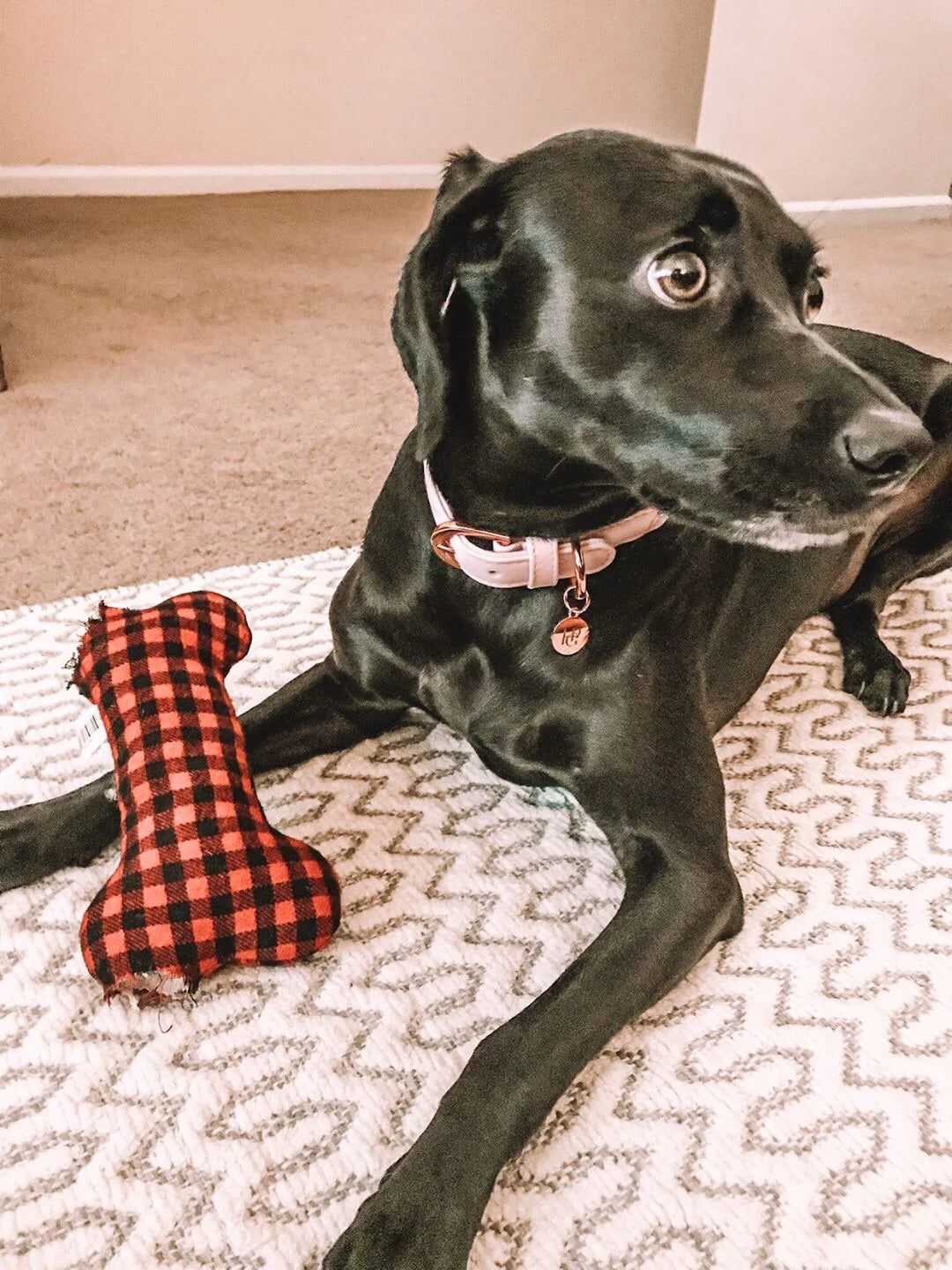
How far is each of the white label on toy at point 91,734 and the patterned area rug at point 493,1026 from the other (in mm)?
25

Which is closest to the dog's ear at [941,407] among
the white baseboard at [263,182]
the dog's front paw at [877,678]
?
the dog's front paw at [877,678]

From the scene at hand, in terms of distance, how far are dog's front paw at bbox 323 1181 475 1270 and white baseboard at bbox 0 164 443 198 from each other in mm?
4056

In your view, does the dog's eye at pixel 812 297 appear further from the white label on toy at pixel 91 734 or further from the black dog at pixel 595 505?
the white label on toy at pixel 91 734

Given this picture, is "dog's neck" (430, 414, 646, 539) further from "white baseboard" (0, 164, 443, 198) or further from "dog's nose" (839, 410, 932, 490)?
"white baseboard" (0, 164, 443, 198)

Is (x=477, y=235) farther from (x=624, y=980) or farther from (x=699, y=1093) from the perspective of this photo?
(x=699, y=1093)

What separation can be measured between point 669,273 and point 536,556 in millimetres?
304

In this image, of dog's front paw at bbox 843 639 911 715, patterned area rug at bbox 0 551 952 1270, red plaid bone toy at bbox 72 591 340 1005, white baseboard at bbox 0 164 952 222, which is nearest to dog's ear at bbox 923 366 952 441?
dog's front paw at bbox 843 639 911 715

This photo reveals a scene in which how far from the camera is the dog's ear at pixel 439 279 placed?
1.02 metres

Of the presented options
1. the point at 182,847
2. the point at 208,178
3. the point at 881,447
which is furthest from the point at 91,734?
the point at 208,178

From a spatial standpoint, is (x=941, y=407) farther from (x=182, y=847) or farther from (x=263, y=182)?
(x=263, y=182)

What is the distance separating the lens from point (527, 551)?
3.77 ft

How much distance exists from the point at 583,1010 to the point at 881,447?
53 cm

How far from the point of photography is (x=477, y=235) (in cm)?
106

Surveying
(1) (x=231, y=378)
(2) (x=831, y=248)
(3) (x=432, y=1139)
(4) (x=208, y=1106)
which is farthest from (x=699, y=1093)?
(2) (x=831, y=248)
